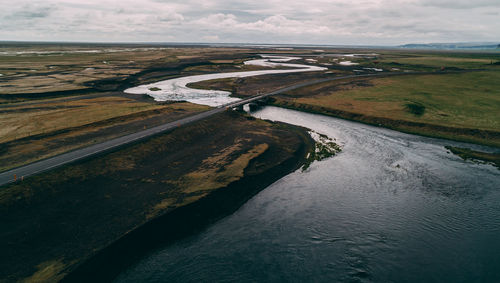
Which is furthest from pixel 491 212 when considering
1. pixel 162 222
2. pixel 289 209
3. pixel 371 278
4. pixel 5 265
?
pixel 5 265

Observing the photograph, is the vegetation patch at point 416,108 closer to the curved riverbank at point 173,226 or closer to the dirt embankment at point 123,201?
the dirt embankment at point 123,201

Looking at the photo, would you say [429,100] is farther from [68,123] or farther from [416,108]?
[68,123]

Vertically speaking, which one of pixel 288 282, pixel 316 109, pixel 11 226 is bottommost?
pixel 288 282

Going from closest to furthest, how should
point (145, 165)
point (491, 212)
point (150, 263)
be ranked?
point (150, 263) → point (491, 212) → point (145, 165)

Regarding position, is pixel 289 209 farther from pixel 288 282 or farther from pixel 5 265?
pixel 5 265

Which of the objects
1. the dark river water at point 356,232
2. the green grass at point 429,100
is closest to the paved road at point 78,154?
the dark river water at point 356,232

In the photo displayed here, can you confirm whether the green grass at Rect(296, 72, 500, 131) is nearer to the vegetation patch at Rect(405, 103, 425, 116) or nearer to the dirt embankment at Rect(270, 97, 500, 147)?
the vegetation patch at Rect(405, 103, 425, 116)

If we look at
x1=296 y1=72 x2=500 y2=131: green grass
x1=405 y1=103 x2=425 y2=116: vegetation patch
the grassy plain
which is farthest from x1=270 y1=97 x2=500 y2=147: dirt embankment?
x1=405 y1=103 x2=425 y2=116: vegetation patch

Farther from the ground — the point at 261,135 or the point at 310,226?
the point at 261,135
